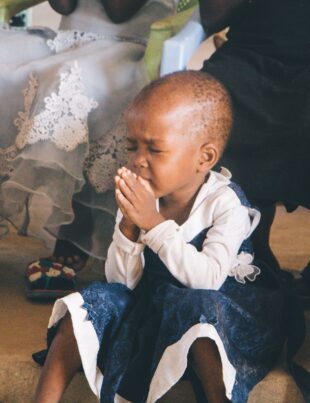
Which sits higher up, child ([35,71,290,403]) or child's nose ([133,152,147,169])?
child's nose ([133,152,147,169])

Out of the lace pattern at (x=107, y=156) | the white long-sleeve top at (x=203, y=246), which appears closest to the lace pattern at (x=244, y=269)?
the white long-sleeve top at (x=203, y=246)

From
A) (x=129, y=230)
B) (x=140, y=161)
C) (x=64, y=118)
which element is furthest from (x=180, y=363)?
(x=64, y=118)

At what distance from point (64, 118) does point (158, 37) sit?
336mm

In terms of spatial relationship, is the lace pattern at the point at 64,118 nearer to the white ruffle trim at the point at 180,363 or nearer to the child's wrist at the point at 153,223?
the child's wrist at the point at 153,223

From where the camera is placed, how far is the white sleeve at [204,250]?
159cm

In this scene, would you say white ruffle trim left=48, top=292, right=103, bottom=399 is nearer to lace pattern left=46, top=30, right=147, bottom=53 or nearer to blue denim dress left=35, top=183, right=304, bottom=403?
blue denim dress left=35, top=183, right=304, bottom=403

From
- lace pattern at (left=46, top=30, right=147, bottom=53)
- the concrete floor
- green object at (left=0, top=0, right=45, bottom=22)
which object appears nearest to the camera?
the concrete floor

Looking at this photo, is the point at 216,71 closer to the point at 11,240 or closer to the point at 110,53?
the point at 110,53

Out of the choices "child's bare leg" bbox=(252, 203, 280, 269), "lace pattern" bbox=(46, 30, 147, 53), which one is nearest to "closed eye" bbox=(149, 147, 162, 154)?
"child's bare leg" bbox=(252, 203, 280, 269)

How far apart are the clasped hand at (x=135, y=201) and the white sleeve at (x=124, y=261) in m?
0.06

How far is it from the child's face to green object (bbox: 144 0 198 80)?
52cm

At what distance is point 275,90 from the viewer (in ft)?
6.57

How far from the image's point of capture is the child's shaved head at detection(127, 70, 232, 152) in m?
1.67

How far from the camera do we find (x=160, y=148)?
5.39 feet
